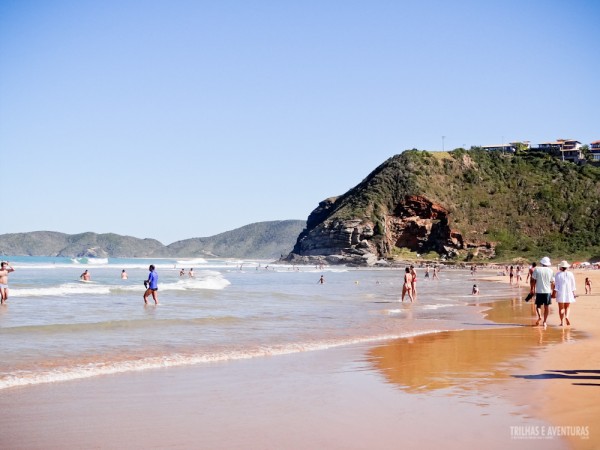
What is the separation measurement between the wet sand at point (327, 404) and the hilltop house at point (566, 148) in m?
139

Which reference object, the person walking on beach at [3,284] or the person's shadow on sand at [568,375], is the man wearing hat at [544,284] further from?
the person walking on beach at [3,284]

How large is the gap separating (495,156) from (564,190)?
19.0 meters

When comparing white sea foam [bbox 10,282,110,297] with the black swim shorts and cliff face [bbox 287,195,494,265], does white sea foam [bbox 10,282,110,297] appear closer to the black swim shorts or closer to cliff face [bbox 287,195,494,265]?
the black swim shorts

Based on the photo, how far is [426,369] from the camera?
30.2 ft

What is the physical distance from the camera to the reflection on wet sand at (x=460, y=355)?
831 cm

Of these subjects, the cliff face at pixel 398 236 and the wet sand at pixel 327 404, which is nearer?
the wet sand at pixel 327 404

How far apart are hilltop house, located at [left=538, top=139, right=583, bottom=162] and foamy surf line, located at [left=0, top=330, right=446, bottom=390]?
138278 mm

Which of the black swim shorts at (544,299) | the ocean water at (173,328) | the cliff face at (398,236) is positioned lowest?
the ocean water at (173,328)

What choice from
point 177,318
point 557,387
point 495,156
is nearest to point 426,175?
point 495,156

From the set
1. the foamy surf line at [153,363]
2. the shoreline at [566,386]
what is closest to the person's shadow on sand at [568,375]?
the shoreline at [566,386]

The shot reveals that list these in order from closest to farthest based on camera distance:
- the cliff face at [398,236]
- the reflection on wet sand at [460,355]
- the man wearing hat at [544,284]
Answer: the reflection on wet sand at [460,355]
the man wearing hat at [544,284]
the cliff face at [398,236]

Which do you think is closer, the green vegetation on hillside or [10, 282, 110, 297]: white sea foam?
[10, 282, 110, 297]: white sea foam

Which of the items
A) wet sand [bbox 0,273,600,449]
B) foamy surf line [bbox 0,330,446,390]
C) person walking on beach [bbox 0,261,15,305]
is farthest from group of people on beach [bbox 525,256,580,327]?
person walking on beach [bbox 0,261,15,305]

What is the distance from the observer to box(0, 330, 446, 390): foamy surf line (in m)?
8.36
